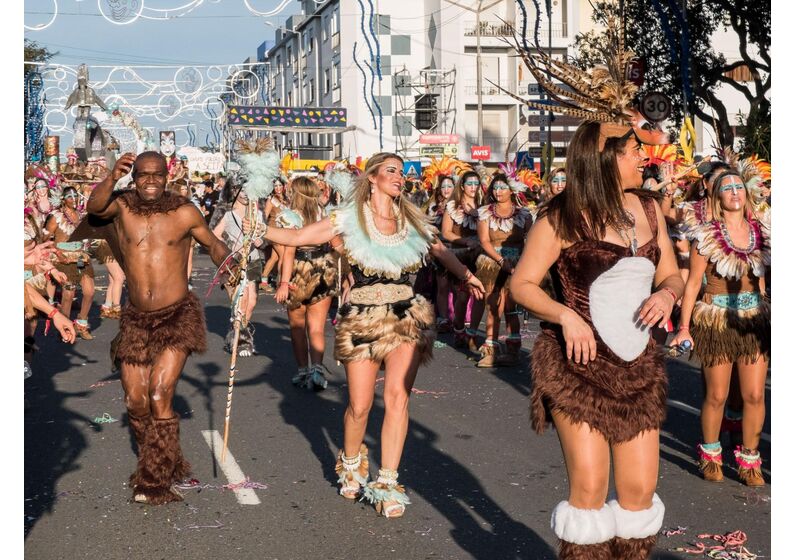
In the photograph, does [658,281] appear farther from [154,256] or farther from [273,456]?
[273,456]

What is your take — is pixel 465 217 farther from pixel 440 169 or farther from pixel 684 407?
pixel 440 169

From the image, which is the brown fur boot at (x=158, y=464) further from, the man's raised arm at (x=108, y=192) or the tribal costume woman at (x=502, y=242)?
the tribal costume woman at (x=502, y=242)

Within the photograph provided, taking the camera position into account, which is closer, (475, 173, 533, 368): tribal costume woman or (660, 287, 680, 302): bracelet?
(660, 287, 680, 302): bracelet

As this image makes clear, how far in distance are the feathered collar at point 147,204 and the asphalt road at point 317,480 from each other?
71.5 inches

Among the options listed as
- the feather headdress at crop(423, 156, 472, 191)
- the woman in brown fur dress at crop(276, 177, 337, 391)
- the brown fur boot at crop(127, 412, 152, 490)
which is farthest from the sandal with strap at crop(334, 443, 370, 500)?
the feather headdress at crop(423, 156, 472, 191)

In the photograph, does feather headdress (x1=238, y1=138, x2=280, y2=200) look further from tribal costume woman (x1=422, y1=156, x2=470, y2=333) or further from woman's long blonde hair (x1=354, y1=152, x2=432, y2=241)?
tribal costume woman (x1=422, y1=156, x2=470, y2=333)

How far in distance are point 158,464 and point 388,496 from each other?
1.51 meters

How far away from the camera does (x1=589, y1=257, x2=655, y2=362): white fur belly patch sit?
4449 millimetres

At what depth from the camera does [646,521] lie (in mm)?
4426

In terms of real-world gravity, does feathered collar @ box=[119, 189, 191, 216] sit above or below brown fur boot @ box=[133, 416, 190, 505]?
above

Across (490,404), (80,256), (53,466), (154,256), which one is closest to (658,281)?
(154,256)

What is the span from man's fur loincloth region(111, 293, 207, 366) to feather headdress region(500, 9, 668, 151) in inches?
125

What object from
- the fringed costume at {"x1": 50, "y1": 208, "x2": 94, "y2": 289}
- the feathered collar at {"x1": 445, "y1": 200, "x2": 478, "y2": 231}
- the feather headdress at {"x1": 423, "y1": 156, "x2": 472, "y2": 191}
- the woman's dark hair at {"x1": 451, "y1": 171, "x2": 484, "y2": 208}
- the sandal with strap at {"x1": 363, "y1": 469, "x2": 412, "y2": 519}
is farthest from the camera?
the feather headdress at {"x1": 423, "y1": 156, "x2": 472, "y2": 191}

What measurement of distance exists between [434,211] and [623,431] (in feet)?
43.0
